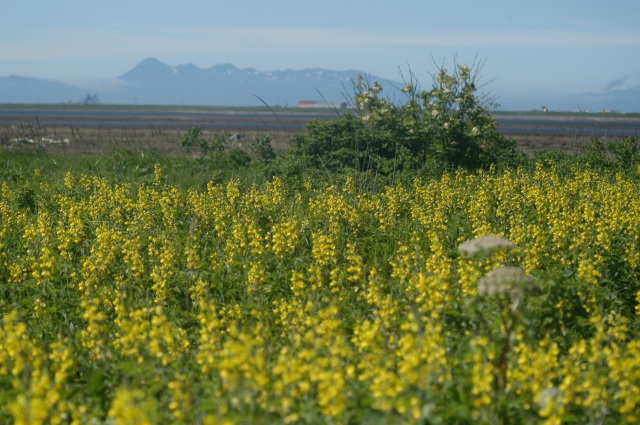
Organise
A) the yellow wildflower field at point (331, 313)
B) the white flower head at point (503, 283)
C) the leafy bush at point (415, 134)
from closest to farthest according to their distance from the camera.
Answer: the yellow wildflower field at point (331, 313) → the white flower head at point (503, 283) → the leafy bush at point (415, 134)

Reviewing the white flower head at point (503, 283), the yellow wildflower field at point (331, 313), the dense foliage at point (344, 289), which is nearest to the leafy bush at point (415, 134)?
the dense foliage at point (344, 289)

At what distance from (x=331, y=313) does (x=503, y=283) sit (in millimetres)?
1491

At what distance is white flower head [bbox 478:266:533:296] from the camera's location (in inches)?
231

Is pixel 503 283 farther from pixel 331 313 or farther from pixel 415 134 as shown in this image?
pixel 415 134

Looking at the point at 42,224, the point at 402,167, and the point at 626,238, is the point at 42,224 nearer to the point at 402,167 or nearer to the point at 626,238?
the point at 626,238

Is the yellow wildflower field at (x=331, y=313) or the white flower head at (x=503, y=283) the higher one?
the white flower head at (x=503, y=283)

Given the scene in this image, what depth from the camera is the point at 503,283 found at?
19.5 feet

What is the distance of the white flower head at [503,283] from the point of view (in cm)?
587

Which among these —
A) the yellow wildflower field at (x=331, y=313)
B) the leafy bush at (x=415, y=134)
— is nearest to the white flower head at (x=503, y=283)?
the yellow wildflower field at (x=331, y=313)

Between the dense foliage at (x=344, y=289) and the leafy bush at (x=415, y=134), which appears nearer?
the dense foliage at (x=344, y=289)

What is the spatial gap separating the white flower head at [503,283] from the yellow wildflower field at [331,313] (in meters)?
0.02

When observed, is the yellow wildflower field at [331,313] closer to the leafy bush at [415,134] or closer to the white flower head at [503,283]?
the white flower head at [503,283]

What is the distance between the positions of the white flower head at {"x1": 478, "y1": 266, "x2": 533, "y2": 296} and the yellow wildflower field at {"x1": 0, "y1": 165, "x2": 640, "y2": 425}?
0.02m

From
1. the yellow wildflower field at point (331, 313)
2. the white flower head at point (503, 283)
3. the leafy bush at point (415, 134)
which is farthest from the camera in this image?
the leafy bush at point (415, 134)
